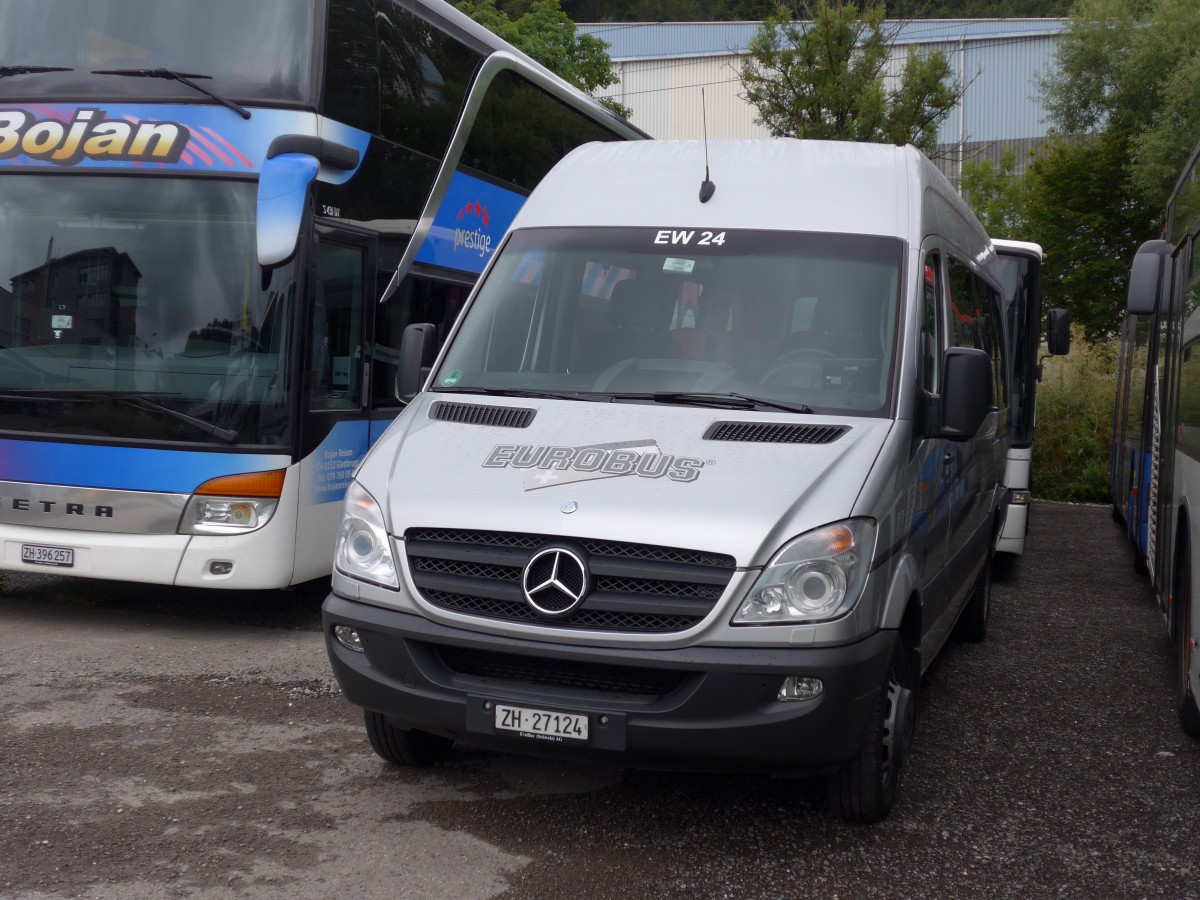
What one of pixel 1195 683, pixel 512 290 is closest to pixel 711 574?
pixel 512 290

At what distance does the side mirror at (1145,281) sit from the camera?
29.7ft

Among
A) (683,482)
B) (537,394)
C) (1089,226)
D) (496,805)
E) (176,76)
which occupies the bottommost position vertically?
(496,805)

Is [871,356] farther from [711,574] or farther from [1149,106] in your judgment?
[1149,106]

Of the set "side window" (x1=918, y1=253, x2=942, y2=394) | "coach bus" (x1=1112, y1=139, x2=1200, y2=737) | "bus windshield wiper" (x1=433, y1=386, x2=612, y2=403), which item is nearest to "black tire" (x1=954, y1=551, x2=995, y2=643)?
"coach bus" (x1=1112, y1=139, x2=1200, y2=737)

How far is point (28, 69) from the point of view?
8078mm

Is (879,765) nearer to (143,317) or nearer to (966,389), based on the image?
(966,389)

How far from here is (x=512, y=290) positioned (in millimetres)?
5723

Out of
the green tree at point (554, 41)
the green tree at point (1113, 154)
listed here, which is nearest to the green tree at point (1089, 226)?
the green tree at point (1113, 154)

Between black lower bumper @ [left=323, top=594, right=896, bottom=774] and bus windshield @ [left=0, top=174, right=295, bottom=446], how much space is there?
3.41 metres

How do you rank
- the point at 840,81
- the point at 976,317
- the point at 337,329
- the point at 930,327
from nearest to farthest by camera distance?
the point at 930,327, the point at 976,317, the point at 337,329, the point at 840,81

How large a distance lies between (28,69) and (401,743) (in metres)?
5.33

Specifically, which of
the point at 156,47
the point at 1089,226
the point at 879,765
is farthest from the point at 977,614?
the point at 1089,226

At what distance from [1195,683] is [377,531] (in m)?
3.49

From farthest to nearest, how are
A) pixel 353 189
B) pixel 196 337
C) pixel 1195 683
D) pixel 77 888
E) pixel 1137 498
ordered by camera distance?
pixel 1137 498 < pixel 353 189 < pixel 196 337 < pixel 1195 683 < pixel 77 888
